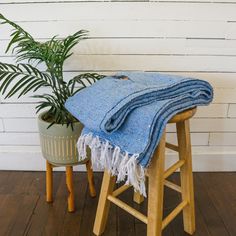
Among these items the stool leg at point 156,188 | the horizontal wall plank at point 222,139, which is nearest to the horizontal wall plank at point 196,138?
the horizontal wall plank at point 222,139

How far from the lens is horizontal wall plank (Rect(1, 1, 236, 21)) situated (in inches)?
51.2

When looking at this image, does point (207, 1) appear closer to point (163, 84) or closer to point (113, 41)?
point (113, 41)

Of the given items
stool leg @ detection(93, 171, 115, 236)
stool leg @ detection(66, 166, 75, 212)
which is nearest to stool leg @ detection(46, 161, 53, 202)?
stool leg @ detection(66, 166, 75, 212)

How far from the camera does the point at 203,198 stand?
139cm

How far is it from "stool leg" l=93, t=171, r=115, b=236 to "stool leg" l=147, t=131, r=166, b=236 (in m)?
0.20

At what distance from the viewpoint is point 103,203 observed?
1.10 metres

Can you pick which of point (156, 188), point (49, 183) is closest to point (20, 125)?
point (49, 183)

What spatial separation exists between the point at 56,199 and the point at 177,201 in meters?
0.62

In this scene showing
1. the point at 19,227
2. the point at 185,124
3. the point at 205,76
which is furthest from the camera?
the point at 205,76

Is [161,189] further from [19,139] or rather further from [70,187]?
[19,139]

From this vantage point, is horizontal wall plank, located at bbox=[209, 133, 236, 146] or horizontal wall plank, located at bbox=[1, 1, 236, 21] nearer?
horizontal wall plank, located at bbox=[1, 1, 236, 21]

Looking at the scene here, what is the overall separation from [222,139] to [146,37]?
729 millimetres

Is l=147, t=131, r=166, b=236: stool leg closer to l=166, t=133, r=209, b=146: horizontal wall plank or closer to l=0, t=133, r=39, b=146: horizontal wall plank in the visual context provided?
l=166, t=133, r=209, b=146: horizontal wall plank

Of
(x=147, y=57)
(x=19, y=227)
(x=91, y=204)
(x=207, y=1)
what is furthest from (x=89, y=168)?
(x=207, y=1)
